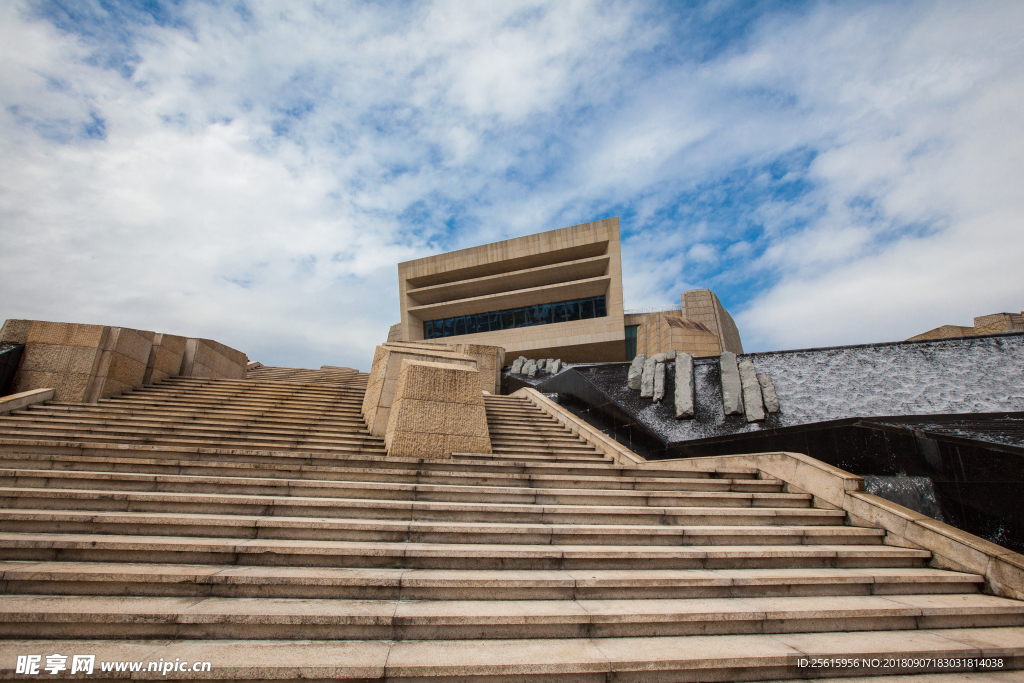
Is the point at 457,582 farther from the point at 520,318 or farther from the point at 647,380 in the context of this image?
the point at 520,318

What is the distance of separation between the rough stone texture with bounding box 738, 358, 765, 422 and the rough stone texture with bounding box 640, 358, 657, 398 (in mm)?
1565

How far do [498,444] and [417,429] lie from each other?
1.55 metres

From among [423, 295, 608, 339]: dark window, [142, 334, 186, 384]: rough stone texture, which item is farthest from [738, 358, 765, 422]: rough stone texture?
[423, 295, 608, 339]: dark window

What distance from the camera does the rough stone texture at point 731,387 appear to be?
25.9ft

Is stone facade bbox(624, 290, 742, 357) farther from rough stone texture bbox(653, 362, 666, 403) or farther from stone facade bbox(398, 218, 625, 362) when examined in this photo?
rough stone texture bbox(653, 362, 666, 403)

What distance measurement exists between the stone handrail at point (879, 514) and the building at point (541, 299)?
70.0ft

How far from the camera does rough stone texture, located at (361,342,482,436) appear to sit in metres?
7.64

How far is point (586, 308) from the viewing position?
30.8m

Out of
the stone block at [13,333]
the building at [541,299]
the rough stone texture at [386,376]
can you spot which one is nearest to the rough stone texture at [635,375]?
the rough stone texture at [386,376]

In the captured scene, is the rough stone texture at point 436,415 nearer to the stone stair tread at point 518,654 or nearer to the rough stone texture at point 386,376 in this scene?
the rough stone texture at point 386,376

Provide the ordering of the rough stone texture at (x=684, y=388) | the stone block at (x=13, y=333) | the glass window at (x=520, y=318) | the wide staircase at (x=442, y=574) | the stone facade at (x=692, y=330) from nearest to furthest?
the wide staircase at (x=442, y=574), the rough stone texture at (x=684, y=388), the stone block at (x=13, y=333), the stone facade at (x=692, y=330), the glass window at (x=520, y=318)

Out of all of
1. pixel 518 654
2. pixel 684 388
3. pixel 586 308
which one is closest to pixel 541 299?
pixel 586 308

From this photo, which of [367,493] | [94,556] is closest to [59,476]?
[94,556]

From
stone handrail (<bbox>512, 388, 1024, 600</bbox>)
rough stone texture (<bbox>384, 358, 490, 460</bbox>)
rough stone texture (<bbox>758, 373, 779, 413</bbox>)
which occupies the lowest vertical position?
stone handrail (<bbox>512, 388, 1024, 600</bbox>)
